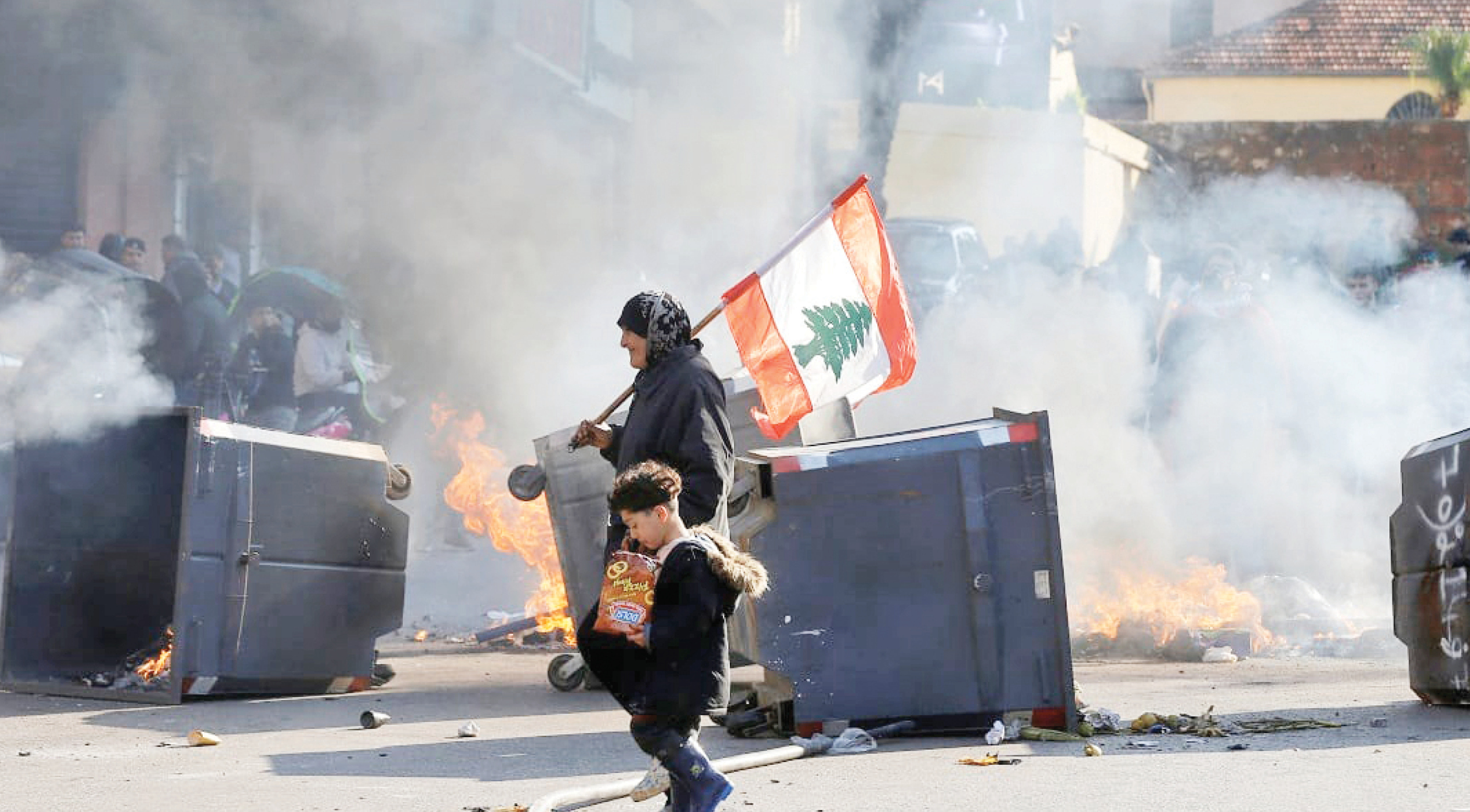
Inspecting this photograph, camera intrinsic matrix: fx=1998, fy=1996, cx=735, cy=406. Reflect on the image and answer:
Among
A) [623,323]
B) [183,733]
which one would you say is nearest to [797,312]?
[623,323]

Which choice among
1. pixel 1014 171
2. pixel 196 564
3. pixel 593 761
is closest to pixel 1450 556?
pixel 593 761

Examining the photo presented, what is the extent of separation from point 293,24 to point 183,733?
1002cm

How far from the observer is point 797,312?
7410 mm

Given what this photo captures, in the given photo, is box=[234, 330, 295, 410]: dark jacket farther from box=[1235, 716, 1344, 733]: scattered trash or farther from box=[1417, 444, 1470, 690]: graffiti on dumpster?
box=[1417, 444, 1470, 690]: graffiti on dumpster

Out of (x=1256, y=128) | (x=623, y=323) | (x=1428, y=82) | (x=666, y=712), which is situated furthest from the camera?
(x=1428, y=82)

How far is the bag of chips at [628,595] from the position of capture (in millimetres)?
4492

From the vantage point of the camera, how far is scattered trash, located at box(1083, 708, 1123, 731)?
6516 millimetres

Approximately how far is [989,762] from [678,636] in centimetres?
169

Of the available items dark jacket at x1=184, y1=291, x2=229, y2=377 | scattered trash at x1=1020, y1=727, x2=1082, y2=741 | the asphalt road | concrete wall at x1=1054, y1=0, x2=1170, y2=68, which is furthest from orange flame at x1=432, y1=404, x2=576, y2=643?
concrete wall at x1=1054, y1=0, x2=1170, y2=68

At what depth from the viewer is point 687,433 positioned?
588 cm

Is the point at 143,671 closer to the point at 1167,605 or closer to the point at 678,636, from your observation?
the point at 678,636

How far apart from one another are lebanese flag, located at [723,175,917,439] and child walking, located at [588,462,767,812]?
281 cm

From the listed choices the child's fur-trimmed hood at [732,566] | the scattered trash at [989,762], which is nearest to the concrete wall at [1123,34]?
the scattered trash at [989,762]

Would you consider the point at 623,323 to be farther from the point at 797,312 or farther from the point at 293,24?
the point at 293,24
